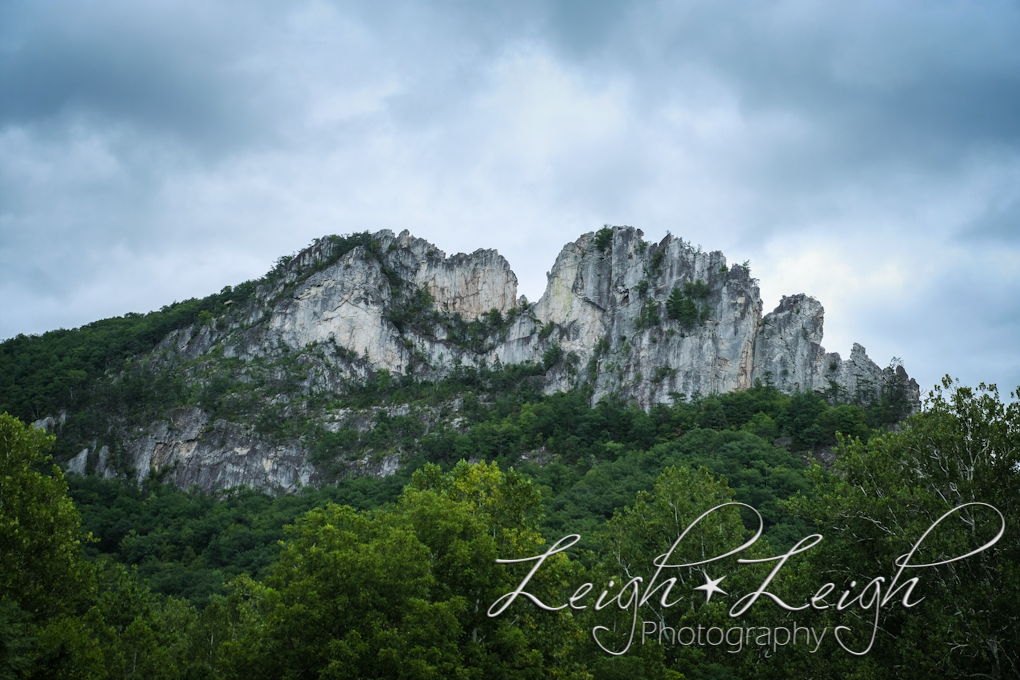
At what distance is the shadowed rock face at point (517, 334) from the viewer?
76062 mm

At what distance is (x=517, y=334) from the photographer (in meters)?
91.1

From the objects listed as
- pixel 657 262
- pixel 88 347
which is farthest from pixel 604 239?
pixel 88 347

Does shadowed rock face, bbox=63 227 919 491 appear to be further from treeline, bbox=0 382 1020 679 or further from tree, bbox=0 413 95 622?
tree, bbox=0 413 95 622

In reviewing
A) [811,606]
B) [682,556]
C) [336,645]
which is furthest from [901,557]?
[336,645]

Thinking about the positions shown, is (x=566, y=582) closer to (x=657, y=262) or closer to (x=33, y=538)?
(x=33, y=538)

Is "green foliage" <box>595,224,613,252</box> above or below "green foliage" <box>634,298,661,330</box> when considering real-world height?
above

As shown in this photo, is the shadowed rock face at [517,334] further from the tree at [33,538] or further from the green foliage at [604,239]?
the tree at [33,538]

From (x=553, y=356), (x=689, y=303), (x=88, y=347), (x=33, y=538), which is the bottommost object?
(x=33, y=538)

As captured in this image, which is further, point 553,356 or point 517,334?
point 517,334

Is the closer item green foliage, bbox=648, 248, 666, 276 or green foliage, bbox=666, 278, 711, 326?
green foliage, bbox=666, 278, 711, 326

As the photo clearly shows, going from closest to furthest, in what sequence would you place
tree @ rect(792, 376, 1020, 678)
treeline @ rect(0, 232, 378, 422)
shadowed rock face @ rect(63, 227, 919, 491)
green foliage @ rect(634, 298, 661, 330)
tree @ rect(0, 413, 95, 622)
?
tree @ rect(792, 376, 1020, 678) → tree @ rect(0, 413, 95, 622) → shadowed rock face @ rect(63, 227, 919, 491) → green foliage @ rect(634, 298, 661, 330) → treeline @ rect(0, 232, 378, 422)

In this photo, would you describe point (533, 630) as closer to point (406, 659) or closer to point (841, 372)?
point (406, 659)

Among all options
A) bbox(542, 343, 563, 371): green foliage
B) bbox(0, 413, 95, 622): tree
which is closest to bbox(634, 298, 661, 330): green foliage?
bbox(542, 343, 563, 371): green foliage

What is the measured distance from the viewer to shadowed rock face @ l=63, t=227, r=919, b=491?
7606 centimetres
